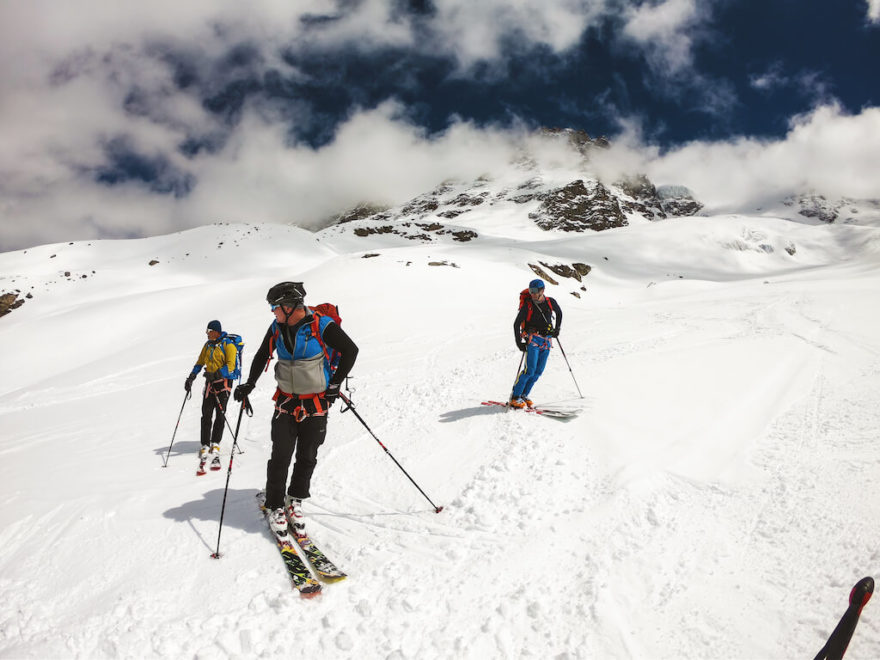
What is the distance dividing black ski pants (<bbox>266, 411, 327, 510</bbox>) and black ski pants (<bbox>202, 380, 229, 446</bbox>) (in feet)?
11.3

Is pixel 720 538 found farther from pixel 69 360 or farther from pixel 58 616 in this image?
pixel 69 360

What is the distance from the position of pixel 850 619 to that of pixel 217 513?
5.75m

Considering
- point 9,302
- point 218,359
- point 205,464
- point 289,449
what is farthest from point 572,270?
point 9,302

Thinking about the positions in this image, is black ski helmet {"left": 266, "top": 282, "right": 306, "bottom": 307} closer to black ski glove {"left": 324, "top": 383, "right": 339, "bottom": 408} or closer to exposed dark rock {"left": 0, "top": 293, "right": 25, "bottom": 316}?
black ski glove {"left": 324, "top": 383, "right": 339, "bottom": 408}

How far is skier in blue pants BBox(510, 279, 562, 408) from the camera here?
26.7ft

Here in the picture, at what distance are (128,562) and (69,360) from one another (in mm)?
24968

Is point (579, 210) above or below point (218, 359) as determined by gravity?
above

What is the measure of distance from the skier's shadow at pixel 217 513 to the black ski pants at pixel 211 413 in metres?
1.74

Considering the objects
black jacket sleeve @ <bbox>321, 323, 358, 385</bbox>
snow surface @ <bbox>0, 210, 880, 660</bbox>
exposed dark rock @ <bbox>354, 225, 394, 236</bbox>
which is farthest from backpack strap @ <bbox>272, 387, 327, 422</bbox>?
exposed dark rock @ <bbox>354, 225, 394, 236</bbox>

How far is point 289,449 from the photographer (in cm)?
473

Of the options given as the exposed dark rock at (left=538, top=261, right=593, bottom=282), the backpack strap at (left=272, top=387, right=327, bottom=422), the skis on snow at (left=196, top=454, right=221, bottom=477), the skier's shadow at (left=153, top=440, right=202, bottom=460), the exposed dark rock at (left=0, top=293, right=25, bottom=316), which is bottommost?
the exposed dark rock at (left=538, top=261, right=593, bottom=282)

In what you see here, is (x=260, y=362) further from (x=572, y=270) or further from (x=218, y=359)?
(x=572, y=270)

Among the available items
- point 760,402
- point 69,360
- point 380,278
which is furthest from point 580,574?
point 69,360

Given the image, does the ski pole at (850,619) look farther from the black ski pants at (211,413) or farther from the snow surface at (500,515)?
the black ski pants at (211,413)
